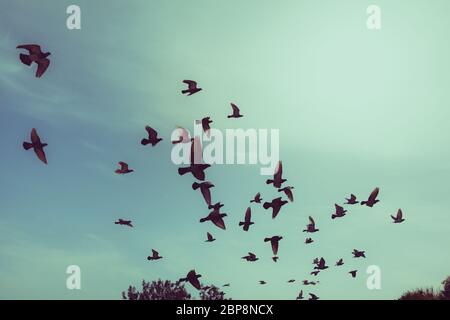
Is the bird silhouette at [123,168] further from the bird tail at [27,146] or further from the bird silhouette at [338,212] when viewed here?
the bird silhouette at [338,212]

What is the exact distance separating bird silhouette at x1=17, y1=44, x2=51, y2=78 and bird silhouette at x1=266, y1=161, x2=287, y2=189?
9854 millimetres

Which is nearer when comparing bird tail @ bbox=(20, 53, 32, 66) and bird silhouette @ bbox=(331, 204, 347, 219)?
bird tail @ bbox=(20, 53, 32, 66)

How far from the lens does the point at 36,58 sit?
18.2 meters

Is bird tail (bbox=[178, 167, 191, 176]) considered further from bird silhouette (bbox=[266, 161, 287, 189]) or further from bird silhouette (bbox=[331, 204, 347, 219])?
bird silhouette (bbox=[331, 204, 347, 219])

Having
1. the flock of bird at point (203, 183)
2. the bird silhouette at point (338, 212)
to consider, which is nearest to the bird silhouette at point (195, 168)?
the flock of bird at point (203, 183)

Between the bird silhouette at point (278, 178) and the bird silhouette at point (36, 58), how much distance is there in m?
9.85

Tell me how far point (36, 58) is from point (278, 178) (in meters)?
10.7

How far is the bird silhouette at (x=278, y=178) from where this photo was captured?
21.2 meters

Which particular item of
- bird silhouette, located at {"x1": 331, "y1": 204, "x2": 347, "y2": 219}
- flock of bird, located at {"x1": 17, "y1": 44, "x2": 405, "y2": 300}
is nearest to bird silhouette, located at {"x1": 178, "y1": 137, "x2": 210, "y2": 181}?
flock of bird, located at {"x1": 17, "y1": 44, "x2": 405, "y2": 300}

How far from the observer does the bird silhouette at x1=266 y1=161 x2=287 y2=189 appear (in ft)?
69.7

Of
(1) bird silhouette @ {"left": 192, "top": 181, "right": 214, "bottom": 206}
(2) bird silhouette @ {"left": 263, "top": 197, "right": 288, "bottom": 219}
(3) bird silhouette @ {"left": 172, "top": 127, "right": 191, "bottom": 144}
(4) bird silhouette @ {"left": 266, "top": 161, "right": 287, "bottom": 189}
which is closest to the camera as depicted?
(3) bird silhouette @ {"left": 172, "top": 127, "right": 191, "bottom": 144}

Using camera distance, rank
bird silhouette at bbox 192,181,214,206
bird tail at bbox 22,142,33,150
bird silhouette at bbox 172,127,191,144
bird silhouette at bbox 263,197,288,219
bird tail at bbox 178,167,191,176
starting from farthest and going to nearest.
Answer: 1. bird silhouette at bbox 263,197,288,219
2. bird silhouette at bbox 192,181,214,206
3. bird tail at bbox 22,142,33,150
4. bird tail at bbox 178,167,191,176
5. bird silhouette at bbox 172,127,191,144

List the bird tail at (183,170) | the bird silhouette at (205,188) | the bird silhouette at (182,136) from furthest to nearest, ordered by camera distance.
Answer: the bird silhouette at (205,188) → the bird tail at (183,170) → the bird silhouette at (182,136)

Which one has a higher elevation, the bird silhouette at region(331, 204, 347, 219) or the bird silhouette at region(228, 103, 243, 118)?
the bird silhouette at region(228, 103, 243, 118)
